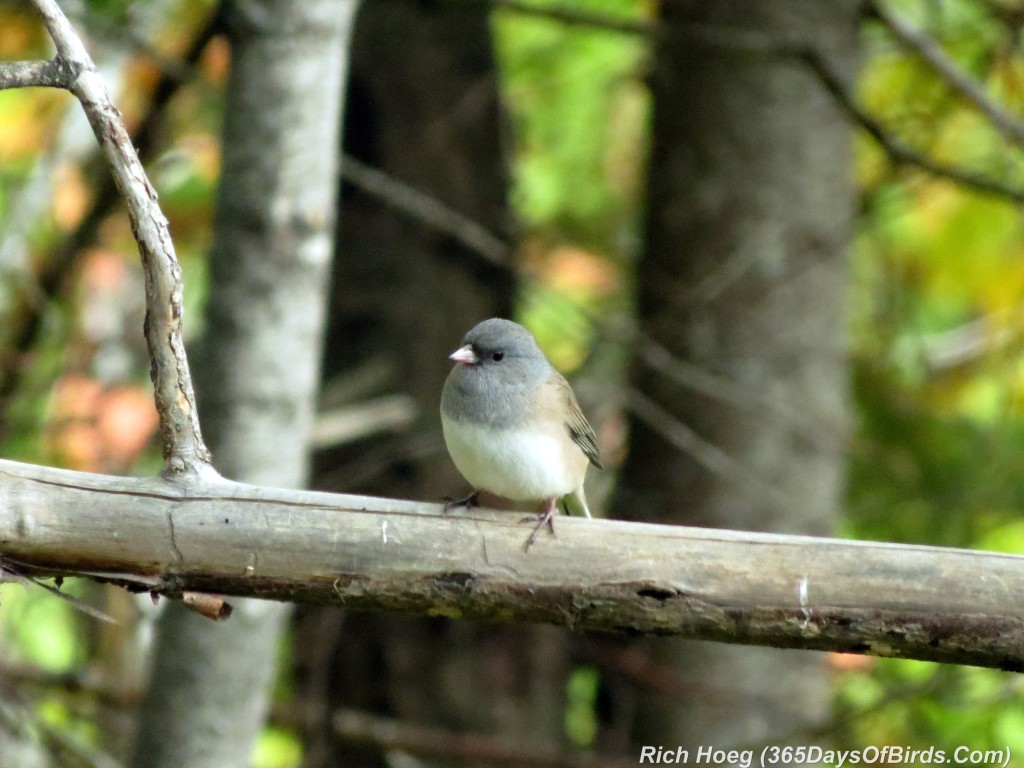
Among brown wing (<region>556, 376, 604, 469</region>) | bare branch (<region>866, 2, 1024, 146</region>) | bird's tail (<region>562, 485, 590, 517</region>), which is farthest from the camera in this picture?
bare branch (<region>866, 2, 1024, 146</region>)

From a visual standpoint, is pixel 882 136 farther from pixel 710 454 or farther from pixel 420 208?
pixel 420 208

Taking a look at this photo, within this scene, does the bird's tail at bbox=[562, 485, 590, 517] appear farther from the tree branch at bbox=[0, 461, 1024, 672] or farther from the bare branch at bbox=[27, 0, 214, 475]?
the bare branch at bbox=[27, 0, 214, 475]

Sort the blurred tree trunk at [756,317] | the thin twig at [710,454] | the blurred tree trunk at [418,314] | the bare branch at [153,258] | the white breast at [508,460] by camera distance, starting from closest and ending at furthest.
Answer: the bare branch at [153,258]
the white breast at [508,460]
the thin twig at [710,454]
the blurred tree trunk at [756,317]
the blurred tree trunk at [418,314]

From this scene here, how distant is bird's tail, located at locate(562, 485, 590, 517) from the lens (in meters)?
2.95

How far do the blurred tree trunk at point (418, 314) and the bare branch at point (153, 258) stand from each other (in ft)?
7.22

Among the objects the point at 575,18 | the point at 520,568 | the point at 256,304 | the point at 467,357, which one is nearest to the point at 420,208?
the point at 575,18

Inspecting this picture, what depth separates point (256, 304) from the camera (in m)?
2.89

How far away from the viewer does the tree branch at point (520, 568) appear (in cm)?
177

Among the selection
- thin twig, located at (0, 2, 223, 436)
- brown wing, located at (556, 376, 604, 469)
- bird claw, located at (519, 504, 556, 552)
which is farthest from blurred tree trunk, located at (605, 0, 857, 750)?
bird claw, located at (519, 504, 556, 552)

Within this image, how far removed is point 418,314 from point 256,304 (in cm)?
154

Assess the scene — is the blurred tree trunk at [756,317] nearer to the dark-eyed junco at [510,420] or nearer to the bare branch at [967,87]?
the bare branch at [967,87]

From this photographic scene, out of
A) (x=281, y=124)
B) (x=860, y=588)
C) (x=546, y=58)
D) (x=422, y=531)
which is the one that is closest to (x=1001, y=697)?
(x=860, y=588)

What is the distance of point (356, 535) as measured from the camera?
73.5 inches

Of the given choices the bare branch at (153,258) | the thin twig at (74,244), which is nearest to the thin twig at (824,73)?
the thin twig at (74,244)
